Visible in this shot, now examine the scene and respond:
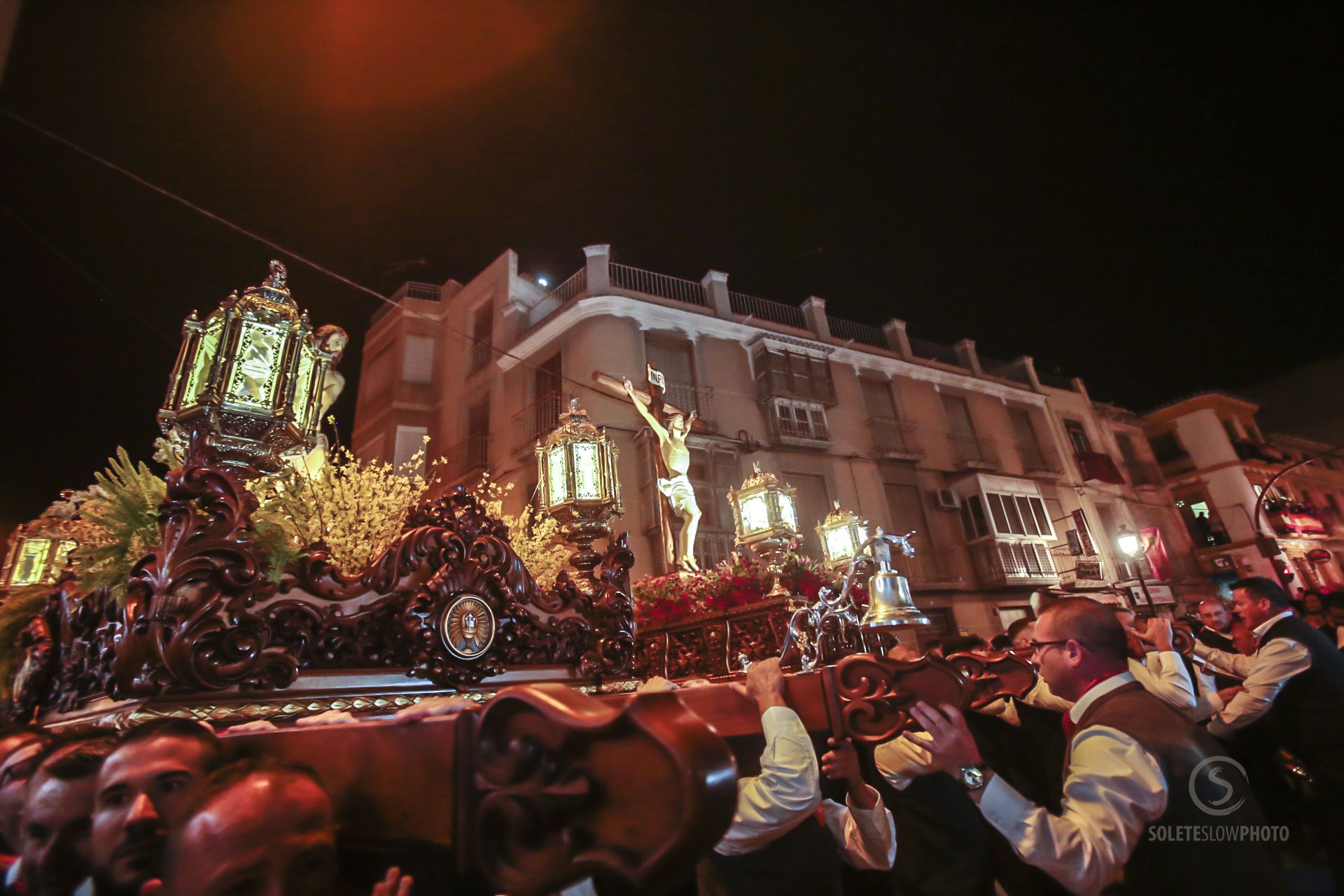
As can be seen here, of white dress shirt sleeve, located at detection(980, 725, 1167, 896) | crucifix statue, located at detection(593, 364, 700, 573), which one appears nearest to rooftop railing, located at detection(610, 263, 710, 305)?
crucifix statue, located at detection(593, 364, 700, 573)

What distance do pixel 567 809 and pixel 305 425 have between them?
261cm

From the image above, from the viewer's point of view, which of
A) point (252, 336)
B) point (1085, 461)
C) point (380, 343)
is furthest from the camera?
point (1085, 461)

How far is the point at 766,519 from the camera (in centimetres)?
621

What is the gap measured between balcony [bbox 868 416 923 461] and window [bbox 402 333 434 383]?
1144 centimetres

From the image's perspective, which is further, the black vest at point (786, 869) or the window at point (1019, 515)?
the window at point (1019, 515)

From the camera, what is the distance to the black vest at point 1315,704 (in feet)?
11.1

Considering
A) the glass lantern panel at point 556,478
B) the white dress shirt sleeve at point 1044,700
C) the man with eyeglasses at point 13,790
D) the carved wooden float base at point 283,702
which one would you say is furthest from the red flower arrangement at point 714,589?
the man with eyeglasses at point 13,790

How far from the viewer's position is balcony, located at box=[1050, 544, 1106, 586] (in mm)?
17281

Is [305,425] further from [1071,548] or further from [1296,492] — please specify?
[1296,492]

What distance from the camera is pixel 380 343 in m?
15.4

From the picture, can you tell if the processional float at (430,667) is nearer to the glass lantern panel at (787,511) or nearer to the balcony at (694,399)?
the glass lantern panel at (787,511)

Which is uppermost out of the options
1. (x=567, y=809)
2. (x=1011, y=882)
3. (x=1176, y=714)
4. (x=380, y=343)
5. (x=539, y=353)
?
(x=380, y=343)

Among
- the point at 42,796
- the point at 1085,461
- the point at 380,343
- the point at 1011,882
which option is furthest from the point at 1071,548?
the point at 42,796

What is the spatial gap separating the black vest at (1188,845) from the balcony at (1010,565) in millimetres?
15327
